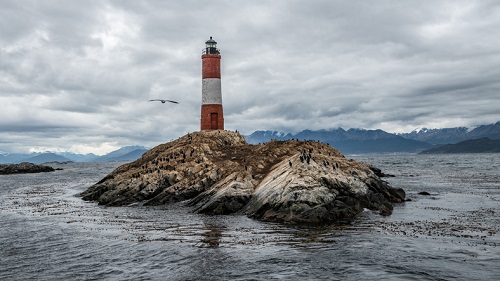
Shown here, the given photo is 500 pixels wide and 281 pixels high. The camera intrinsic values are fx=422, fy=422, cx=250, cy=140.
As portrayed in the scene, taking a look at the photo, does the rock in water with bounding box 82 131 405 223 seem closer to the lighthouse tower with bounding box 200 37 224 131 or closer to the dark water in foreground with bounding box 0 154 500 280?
the dark water in foreground with bounding box 0 154 500 280

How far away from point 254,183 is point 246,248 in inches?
691

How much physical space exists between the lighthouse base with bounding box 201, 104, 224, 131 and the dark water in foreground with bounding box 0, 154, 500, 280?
30795 mm

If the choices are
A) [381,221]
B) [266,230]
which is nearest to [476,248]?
[381,221]

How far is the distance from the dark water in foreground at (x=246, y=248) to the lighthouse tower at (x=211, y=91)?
3107 cm

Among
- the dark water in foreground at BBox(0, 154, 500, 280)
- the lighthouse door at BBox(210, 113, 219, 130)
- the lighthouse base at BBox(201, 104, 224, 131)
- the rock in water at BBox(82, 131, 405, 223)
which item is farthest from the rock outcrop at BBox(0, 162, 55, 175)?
the dark water in foreground at BBox(0, 154, 500, 280)

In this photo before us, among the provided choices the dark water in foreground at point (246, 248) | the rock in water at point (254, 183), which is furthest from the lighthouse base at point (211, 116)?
the dark water in foreground at point (246, 248)

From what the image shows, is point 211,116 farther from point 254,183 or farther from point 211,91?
point 254,183

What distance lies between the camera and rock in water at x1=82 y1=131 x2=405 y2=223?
3200cm

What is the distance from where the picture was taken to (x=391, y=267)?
1884cm

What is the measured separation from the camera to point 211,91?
214ft

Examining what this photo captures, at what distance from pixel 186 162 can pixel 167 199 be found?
25.8 feet

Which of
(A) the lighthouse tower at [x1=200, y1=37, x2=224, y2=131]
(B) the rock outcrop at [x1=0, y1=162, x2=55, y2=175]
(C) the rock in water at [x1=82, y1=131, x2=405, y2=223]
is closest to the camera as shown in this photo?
(C) the rock in water at [x1=82, y1=131, x2=405, y2=223]

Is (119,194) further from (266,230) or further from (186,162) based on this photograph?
(266,230)

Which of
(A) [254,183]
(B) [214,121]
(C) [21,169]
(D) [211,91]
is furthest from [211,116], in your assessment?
(C) [21,169]
